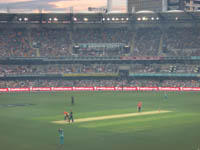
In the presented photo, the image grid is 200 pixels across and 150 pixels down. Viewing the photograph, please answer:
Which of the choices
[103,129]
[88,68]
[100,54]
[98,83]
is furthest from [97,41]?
[103,129]

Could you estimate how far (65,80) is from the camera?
92.2m

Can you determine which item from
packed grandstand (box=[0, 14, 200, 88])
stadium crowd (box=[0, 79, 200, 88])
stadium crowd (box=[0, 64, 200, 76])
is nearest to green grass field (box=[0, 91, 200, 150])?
stadium crowd (box=[0, 79, 200, 88])

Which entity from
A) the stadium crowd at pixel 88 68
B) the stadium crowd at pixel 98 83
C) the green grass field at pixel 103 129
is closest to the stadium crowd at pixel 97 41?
the stadium crowd at pixel 88 68

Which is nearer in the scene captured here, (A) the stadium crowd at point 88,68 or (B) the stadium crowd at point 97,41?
(A) the stadium crowd at point 88,68

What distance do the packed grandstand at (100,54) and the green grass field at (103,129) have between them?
114 feet

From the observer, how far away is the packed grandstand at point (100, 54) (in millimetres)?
90125

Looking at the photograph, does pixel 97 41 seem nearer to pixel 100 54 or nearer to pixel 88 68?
pixel 100 54

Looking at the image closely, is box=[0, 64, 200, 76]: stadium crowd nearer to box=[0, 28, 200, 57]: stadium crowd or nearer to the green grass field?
box=[0, 28, 200, 57]: stadium crowd

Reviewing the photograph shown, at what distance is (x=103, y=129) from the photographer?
122 ft

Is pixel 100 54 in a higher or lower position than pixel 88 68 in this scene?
higher

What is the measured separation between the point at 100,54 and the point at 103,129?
59.2m

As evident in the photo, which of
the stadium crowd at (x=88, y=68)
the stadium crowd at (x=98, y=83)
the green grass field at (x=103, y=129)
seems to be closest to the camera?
the green grass field at (x=103, y=129)

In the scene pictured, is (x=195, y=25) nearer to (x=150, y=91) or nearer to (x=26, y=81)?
(x=150, y=91)

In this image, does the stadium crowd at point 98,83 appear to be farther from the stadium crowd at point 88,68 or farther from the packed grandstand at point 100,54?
the stadium crowd at point 88,68
